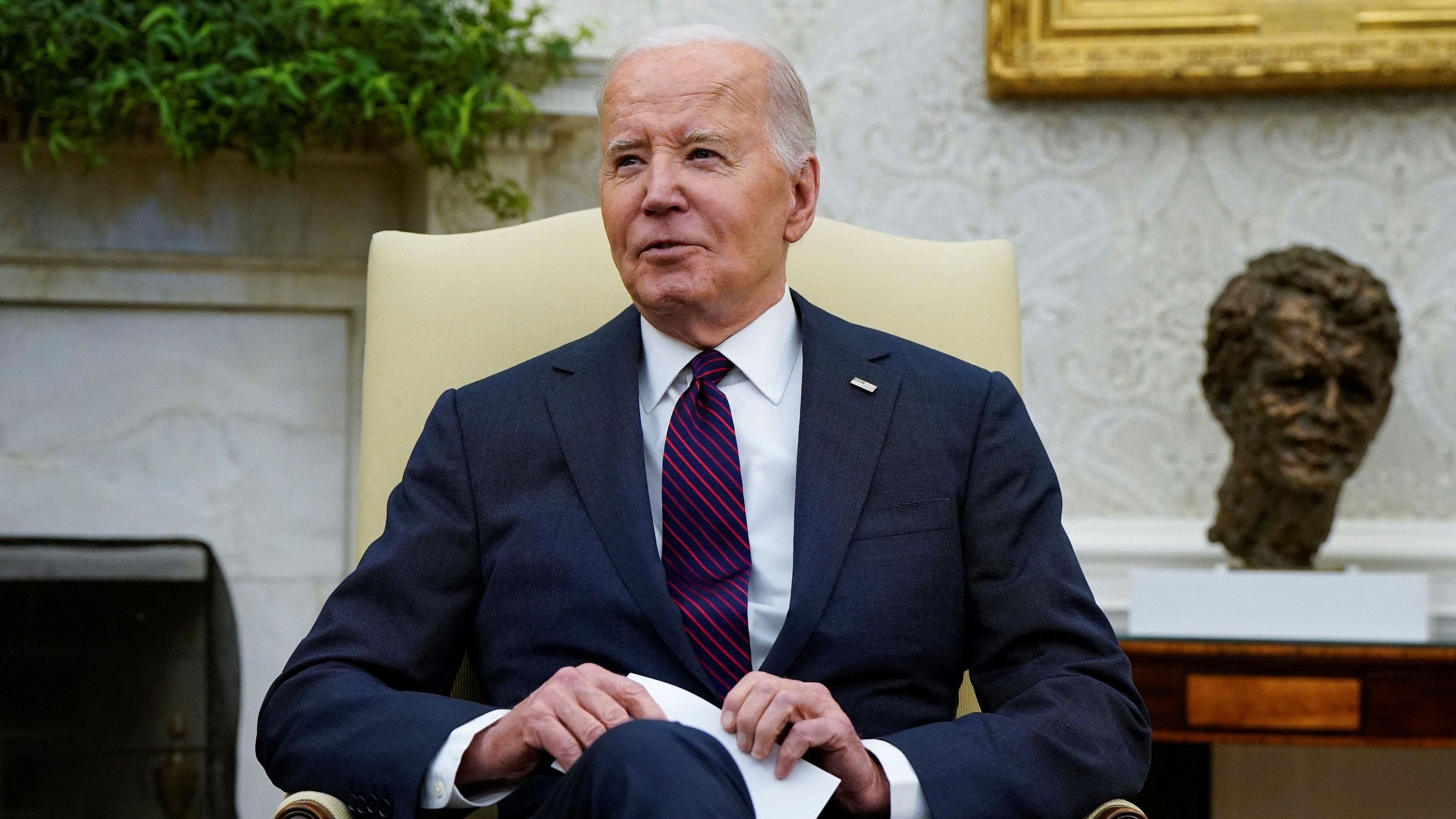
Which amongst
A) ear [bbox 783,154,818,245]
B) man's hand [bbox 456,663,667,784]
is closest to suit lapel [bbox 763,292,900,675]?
ear [bbox 783,154,818,245]

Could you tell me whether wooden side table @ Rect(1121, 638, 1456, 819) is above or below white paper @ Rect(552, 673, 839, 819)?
below

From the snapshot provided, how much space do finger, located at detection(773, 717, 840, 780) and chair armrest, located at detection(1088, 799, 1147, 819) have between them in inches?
10.6

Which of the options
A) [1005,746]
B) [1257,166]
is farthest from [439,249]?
[1257,166]

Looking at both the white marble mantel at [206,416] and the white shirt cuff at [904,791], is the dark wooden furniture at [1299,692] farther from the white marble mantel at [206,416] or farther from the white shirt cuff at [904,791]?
the white marble mantel at [206,416]

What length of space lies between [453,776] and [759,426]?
510mm

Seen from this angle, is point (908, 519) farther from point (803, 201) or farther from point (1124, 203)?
point (1124, 203)

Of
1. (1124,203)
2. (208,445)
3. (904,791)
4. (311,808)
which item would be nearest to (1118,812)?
(904,791)

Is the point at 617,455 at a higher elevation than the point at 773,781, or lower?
higher

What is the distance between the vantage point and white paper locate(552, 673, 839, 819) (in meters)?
1.18

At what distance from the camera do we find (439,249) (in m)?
1.79

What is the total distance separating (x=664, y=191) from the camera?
59.4 inches

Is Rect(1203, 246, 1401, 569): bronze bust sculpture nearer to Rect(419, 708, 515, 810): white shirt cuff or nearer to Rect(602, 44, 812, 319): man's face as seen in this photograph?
Rect(602, 44, 812, 319): man's face

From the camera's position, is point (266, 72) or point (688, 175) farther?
point (266, 72)

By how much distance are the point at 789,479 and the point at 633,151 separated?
400mm
